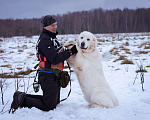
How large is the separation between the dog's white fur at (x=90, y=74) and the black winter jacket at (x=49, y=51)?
1.34ft

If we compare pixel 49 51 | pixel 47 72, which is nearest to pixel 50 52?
pixel 49 51

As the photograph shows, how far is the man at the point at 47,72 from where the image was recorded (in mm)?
2412

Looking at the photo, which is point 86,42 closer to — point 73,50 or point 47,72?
point 73,50

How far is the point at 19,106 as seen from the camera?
2.53m

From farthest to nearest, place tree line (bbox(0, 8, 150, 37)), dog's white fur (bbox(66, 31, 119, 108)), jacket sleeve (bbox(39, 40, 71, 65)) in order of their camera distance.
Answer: tree line (bbox(0, 8, 150, 37)) → dog's white fur (bbox(66, 31, 119, 108)) → jacket sleeve (bbox(39, 40, 71, 65))

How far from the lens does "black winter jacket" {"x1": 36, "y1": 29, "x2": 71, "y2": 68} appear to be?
2.39 m

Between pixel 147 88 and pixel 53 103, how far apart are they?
2615 mm

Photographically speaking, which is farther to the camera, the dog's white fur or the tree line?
the tree line

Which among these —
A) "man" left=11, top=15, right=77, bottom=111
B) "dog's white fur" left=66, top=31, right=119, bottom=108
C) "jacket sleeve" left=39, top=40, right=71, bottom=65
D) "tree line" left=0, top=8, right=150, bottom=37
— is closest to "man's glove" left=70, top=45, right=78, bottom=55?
"dog's white fur" left=66, top=31, right=119, bottom=108

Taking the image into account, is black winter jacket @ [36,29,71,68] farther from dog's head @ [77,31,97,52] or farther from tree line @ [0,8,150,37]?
tree line @ [0,8,150,37]

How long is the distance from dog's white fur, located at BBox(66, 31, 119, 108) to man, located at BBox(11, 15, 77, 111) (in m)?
0.39

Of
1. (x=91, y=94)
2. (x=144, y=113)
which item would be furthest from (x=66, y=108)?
(x=144, y=113)

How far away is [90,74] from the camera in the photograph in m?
2.75

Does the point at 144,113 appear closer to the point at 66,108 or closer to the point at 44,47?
the point at 66,108
